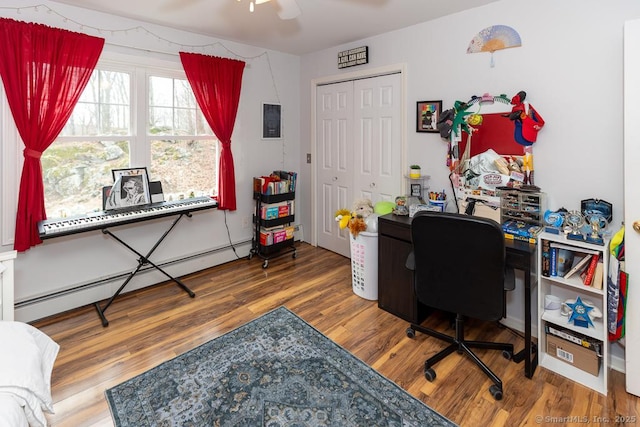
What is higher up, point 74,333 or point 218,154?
point 218,154

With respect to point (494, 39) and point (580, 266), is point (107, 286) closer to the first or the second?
point (580, 266)

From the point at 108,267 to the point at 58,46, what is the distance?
73.1 inches

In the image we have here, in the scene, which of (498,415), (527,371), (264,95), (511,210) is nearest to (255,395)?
(498,415)

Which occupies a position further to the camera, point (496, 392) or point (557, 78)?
point (557, 78)

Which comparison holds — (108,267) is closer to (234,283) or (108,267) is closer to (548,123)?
(234,283)

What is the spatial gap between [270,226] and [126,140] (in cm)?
166

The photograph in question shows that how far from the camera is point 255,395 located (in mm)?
1951

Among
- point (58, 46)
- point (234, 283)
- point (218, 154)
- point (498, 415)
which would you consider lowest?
point (498, 415)

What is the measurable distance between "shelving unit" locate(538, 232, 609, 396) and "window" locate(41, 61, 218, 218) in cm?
324

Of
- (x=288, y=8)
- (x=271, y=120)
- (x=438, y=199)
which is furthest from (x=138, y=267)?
(x=438, y=199)

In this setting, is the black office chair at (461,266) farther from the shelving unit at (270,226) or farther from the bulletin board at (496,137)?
the shelving unit at (270,226)

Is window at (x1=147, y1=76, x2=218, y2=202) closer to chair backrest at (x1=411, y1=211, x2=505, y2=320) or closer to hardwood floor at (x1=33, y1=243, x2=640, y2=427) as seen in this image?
hardwood floor at (x1=33, y1=243, x2=640, y2=427)

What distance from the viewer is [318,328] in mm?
2664

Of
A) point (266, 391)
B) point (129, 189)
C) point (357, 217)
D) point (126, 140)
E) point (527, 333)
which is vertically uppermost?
point (126, 140)
